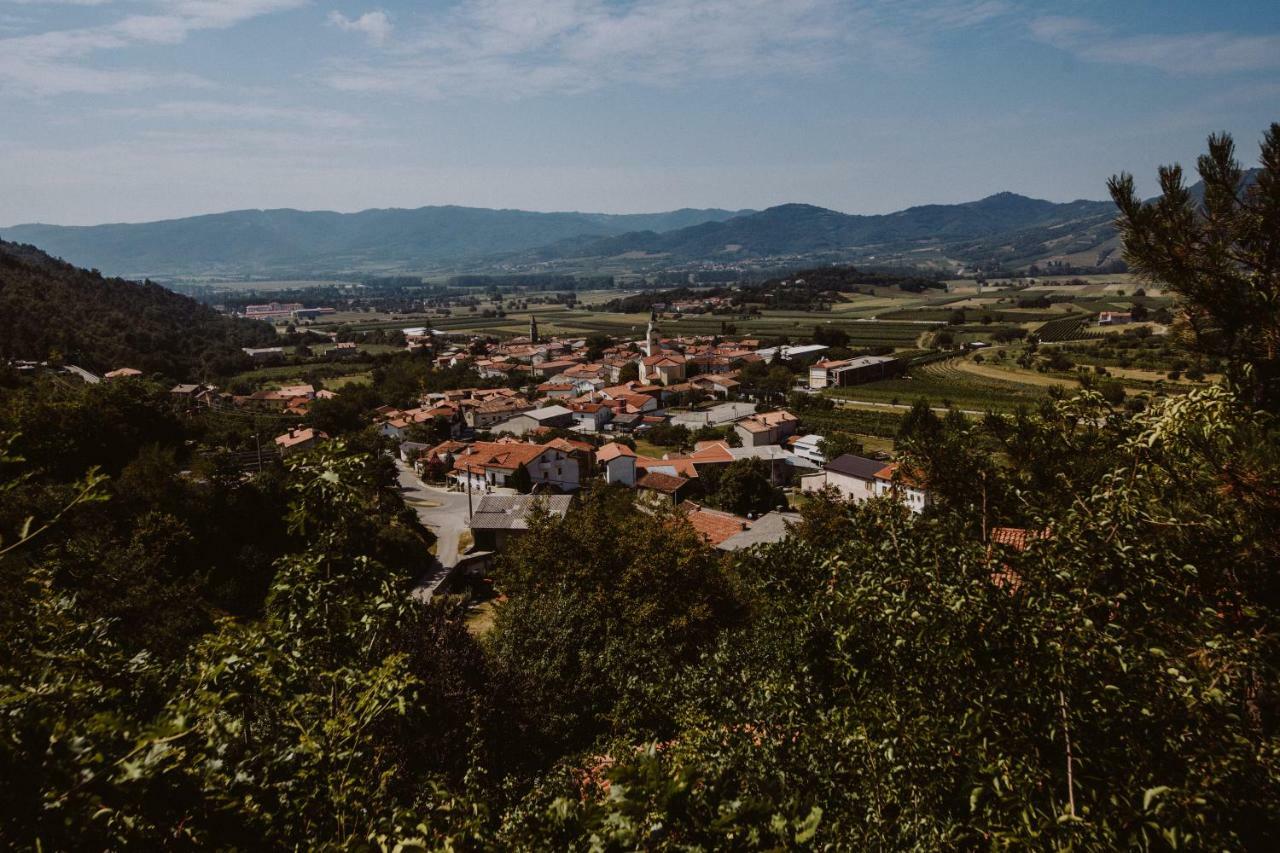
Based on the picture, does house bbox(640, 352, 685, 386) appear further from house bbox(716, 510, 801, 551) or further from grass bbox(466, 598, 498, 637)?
grass bbox(466, 598, 498, 637)

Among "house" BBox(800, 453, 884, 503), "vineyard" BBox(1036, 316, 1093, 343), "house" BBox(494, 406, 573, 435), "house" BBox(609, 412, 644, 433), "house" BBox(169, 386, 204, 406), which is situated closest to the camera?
"house" BBox(800, 453, 884, 503)

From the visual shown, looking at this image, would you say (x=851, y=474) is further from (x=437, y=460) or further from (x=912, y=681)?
(x=912, y=681)

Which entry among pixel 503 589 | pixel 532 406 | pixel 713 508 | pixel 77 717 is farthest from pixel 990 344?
pixel 77 717

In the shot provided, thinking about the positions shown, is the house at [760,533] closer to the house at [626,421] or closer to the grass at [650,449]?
the grass at [650,449]

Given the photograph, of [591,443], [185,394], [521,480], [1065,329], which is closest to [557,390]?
A: [591,443]

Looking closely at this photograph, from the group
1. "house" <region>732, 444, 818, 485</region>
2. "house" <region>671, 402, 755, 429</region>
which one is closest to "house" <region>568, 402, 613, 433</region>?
"house" <region>671, 402, 755, 429</region>
